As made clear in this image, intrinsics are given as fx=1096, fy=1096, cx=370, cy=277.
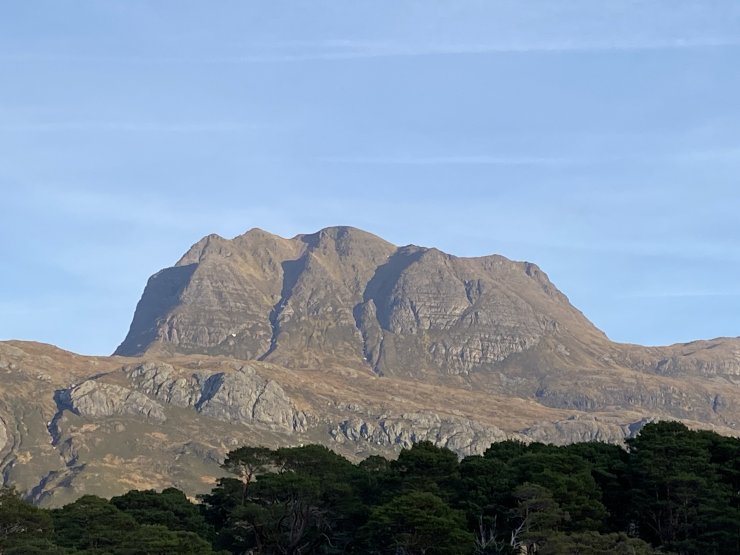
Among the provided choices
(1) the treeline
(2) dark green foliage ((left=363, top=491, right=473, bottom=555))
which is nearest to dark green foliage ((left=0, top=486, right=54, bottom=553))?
(1) the treeline

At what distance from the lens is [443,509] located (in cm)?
12481

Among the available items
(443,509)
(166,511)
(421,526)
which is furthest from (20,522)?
(443,509)

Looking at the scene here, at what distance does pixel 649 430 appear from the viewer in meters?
148

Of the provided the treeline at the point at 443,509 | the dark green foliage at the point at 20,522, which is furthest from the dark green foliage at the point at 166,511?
the dark green foliage at the point at 20,522

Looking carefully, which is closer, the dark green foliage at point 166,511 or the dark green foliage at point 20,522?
the dark green foliage at point 20,522

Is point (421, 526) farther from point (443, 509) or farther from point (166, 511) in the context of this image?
point (166, 511)

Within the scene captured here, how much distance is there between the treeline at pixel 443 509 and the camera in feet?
399

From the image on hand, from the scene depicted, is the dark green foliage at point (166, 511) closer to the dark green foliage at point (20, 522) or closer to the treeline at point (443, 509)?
the treeline at point (443, 509)

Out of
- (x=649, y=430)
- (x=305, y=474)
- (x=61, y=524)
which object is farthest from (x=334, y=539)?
(x=649, y=430)

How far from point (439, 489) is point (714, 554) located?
1363 inches

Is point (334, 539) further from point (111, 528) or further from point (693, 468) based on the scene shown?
point (693, 468)

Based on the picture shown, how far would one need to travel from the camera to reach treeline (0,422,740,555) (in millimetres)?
121688

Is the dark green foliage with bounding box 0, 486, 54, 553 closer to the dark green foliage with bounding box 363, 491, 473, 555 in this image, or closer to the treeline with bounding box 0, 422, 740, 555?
the treeline with bounding box 0, 422, 740, 555

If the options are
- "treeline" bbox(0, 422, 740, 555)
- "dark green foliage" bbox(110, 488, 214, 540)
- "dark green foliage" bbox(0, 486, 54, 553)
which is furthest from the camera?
"dark green foliage" bbox(110, 488, 214, 540)
